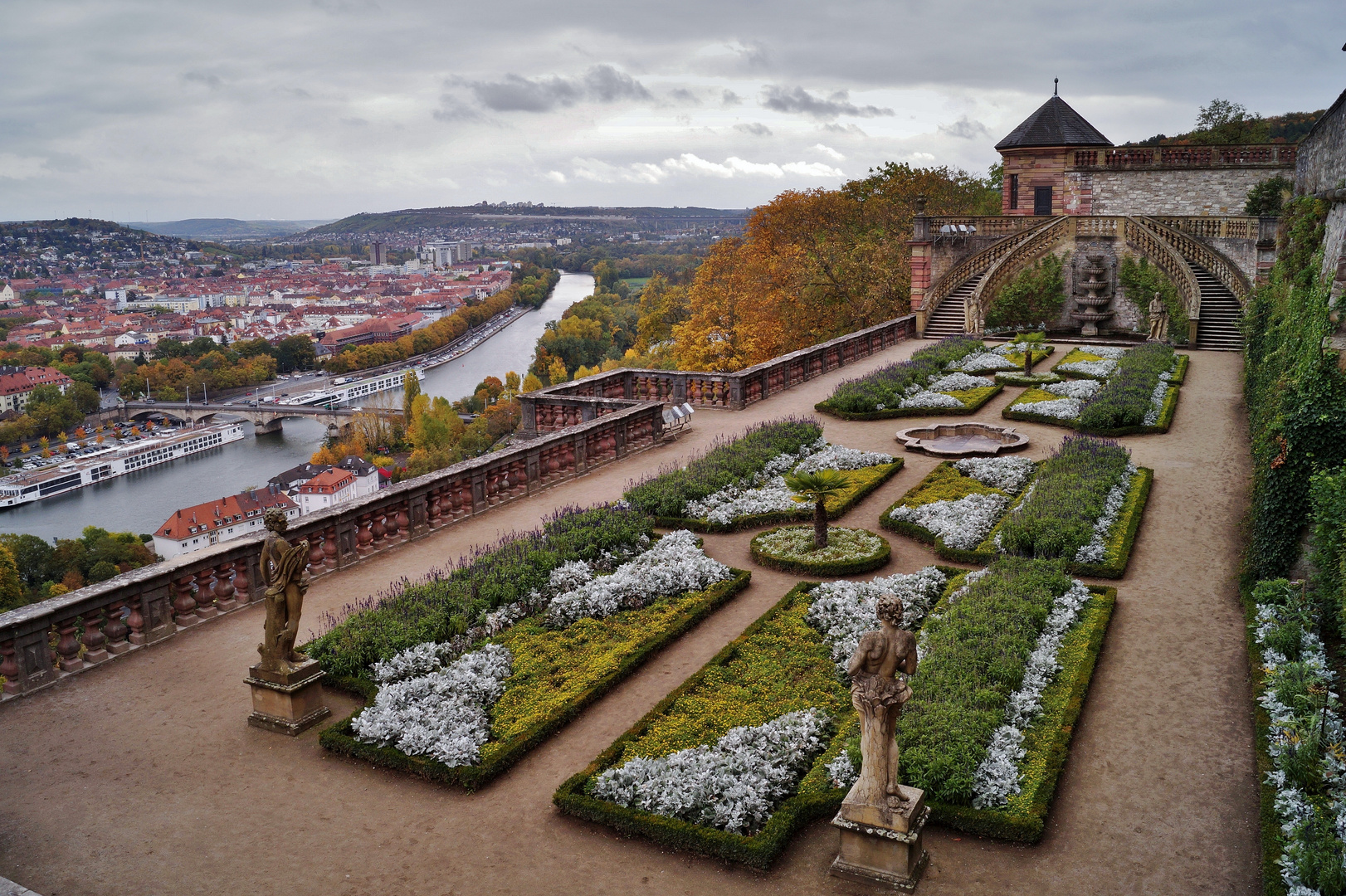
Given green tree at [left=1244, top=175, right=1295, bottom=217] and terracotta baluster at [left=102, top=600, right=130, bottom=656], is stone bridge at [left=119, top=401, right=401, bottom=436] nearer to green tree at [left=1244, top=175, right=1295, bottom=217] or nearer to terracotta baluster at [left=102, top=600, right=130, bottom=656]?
green tree at [left=1244, top=175, right=1295, bottom=217]

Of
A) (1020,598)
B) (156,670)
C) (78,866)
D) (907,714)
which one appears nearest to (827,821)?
(907,714)

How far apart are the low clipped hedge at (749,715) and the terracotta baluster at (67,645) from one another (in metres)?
6.13

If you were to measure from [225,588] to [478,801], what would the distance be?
5754mm

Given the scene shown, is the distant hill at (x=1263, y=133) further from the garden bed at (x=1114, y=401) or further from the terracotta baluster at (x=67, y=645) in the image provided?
the terracotta baluster at (x=67, y=645)

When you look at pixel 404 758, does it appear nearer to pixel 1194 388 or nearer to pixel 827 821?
pixel 827 821

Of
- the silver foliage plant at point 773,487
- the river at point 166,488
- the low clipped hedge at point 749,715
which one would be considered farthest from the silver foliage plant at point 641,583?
the river at point 166,488

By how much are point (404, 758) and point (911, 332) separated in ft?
110

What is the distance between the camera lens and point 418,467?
88.3m

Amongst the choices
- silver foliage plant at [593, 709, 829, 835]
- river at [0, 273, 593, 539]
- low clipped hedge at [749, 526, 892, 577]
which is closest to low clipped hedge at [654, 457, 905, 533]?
low clipped hedge at [749, 526, 892, 577]

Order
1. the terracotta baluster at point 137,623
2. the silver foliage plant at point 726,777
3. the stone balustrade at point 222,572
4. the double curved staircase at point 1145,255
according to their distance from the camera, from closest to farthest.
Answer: the silver foliage plant at point 726,777 < the stone balustrade at point 222,572 < the terracotta baluster at point 137,623 < the double curved staircase at point 1145,255

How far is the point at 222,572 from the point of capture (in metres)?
12.5

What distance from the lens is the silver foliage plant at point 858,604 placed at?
11.5 m

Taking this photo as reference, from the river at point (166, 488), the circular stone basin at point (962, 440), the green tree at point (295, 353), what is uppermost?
the circular stone basin at point (962, 440)

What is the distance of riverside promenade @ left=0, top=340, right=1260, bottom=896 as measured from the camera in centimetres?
745
